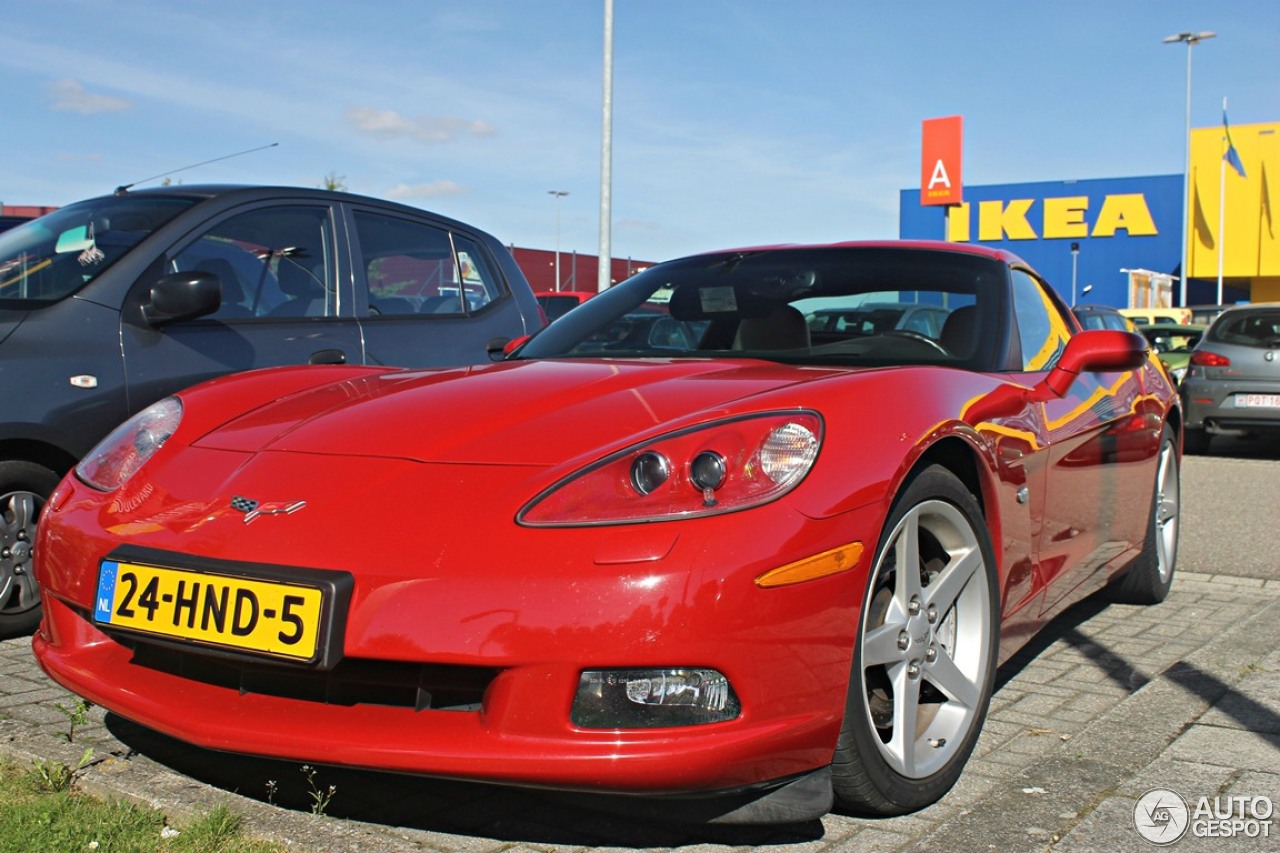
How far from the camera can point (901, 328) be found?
3.75m

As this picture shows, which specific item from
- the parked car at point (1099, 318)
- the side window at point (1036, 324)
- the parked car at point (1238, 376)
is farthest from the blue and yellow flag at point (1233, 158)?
the side window at point (1036, 324)

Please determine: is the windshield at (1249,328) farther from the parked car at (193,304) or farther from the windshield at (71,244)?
the windshield at (71,244)

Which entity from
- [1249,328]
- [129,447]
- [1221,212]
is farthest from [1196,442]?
[1221,212]

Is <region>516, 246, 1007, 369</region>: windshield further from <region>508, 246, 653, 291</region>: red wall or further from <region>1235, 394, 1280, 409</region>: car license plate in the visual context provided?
<region>508, 246, 653, 291</region>: red wall

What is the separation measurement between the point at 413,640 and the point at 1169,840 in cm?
153

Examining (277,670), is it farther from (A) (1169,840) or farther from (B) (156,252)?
(B) (156,252)

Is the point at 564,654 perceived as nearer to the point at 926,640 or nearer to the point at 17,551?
the point at 926,640

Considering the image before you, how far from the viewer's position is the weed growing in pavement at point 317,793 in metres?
2.69

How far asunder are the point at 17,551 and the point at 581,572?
2696 millimetres

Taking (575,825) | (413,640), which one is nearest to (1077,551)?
(575,825)

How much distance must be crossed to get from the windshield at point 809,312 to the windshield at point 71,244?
5.60 feet

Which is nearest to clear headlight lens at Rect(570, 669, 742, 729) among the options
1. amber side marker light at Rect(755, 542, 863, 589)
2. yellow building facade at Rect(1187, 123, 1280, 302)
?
amber side marker light at Rect(755, 542, 863, 589)

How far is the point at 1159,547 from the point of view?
4.97 meters

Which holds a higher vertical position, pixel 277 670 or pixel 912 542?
pixel 912 542
